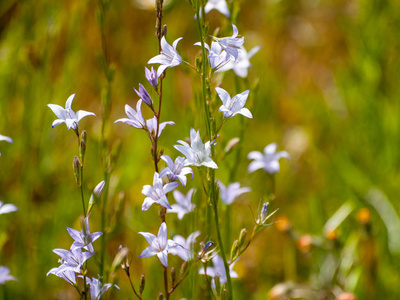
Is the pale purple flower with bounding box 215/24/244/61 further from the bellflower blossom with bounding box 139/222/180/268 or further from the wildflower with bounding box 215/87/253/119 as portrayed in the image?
the bellflower blossom with bounding box 139/222/180/268

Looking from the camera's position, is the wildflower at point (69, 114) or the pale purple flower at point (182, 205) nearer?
the wildflower at point (69, 114)

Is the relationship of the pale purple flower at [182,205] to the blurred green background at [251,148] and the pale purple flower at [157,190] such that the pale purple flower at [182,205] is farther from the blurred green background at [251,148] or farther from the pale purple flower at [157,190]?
the pale purple flower at [157,190]

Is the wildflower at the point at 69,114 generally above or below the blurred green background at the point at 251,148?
above

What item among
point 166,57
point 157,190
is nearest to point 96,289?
point 157,190

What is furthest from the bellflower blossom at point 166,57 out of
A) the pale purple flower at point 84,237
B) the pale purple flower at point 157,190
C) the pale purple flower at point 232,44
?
the pale purple flower at point 84,237

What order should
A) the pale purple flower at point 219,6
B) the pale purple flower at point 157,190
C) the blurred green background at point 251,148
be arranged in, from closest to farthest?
the pale purple flower at point 157,190, the pale purple flower at point 219,6, the blurred green background at point 251,148

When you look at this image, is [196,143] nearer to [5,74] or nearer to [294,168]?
[5,74]

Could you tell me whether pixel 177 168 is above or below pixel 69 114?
below

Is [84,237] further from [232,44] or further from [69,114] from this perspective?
[232,44]
